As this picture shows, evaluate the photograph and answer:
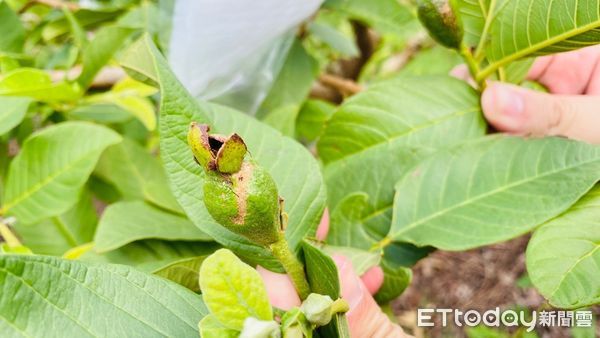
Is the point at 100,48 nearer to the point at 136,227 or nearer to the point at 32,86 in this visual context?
the point at 32,86

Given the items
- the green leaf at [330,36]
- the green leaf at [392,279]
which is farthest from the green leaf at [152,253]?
the green leaf at [330,36]

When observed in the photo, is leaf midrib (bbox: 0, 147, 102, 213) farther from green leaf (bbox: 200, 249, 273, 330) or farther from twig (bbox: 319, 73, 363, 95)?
twig (bbox: 319, 73, 363, 95)

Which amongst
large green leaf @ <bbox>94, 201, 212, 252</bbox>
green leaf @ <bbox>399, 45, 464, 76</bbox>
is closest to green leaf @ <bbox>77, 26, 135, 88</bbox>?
large green leaf @ <bbox>94, 201, 212, 252</bbox>

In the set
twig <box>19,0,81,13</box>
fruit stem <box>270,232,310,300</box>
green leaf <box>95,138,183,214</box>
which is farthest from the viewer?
twig <box>19,0,81,13</box>

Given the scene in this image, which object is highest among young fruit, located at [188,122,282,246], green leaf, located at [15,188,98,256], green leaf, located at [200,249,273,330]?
young fruit, located at [188,122,282,246]

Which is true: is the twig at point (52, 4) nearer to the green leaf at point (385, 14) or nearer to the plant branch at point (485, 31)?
the green leaf at point (385, 14)

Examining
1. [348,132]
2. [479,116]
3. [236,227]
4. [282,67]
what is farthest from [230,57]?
[236,227]

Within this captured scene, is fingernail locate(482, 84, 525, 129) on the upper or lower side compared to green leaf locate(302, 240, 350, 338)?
upper

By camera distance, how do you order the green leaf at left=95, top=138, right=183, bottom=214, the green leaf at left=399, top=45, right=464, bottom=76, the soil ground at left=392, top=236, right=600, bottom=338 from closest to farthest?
1. the green leaf at left=95, top=138, right=183, bottom=214
2. the green leaf at left=399, top=45, right=464, bottom=76
3. the soil ground at left=392, top=236, right=600, bottom=338
